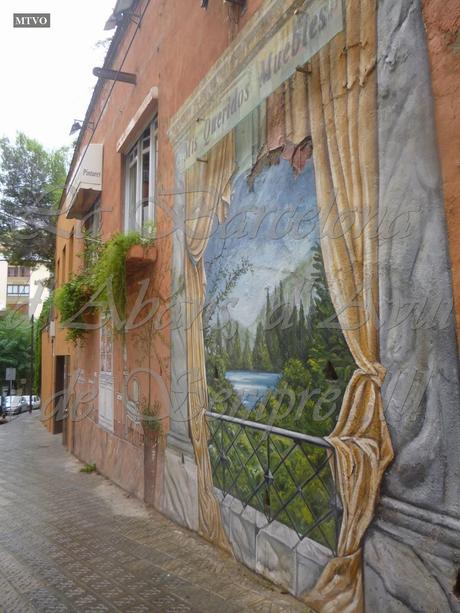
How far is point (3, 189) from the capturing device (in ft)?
79.5

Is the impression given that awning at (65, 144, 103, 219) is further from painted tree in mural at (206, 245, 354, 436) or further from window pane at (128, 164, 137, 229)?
painted tree in mural at (206, 245, 354, 436)

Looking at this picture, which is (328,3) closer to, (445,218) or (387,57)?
(387,57)

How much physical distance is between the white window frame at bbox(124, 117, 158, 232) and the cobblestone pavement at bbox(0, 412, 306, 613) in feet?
→ 13.3

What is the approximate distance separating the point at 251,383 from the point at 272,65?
2811 mm

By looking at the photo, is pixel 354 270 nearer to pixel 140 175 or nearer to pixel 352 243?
pixel 352 243

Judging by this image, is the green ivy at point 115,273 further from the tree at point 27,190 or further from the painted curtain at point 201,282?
the tree at point 27,190

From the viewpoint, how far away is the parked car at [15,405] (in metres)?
30.2

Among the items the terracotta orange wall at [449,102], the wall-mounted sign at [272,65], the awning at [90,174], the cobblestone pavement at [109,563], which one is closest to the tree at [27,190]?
the awning at [90,174]

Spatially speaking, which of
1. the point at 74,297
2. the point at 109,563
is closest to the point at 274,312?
the point at 109,563

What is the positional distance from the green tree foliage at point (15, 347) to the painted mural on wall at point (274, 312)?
3497cm

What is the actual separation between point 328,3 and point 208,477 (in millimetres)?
4405

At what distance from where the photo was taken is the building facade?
9.63 feet

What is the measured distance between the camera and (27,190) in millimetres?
24672

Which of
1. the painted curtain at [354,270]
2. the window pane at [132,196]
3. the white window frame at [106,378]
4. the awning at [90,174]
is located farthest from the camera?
the awning at [90,174]
